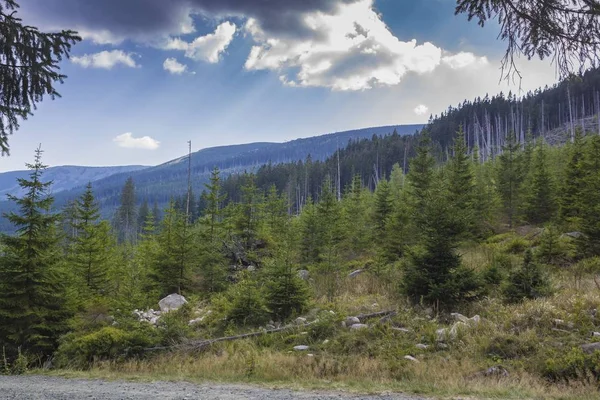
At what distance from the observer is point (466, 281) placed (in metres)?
9.44

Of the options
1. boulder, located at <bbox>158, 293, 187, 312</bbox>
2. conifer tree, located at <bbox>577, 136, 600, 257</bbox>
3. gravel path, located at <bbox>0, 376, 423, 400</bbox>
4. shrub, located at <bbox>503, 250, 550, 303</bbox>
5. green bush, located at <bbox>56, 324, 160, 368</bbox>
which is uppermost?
conifer tree, located at <bbox>577, 136, 600, 257</bbox>

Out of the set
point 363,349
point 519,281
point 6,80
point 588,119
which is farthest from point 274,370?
point 588,119

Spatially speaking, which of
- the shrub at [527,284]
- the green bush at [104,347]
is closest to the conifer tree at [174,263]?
the green bush at [104,347]

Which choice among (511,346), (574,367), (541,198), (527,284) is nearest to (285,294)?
(511,346)

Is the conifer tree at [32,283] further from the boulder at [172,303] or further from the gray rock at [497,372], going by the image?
the gray rock at [497,372]

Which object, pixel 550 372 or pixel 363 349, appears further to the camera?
pixel 363 349

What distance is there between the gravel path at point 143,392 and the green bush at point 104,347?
73.9 inches

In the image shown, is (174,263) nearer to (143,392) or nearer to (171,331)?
(171,331)

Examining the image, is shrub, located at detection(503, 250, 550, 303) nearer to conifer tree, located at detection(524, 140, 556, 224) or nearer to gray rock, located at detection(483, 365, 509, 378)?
gray rock, located at detection(483, 365, 509, 378)

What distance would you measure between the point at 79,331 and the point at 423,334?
9054mm

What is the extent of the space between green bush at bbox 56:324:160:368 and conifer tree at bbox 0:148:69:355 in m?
1.81

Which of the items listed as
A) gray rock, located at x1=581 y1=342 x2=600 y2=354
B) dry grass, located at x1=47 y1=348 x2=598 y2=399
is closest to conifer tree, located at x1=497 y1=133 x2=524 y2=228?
gray rock, located at x1=581 y1=342 x2=600 y2=354

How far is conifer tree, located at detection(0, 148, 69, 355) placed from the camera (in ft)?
32.2

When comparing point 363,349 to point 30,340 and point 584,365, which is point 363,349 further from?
point 30,340
